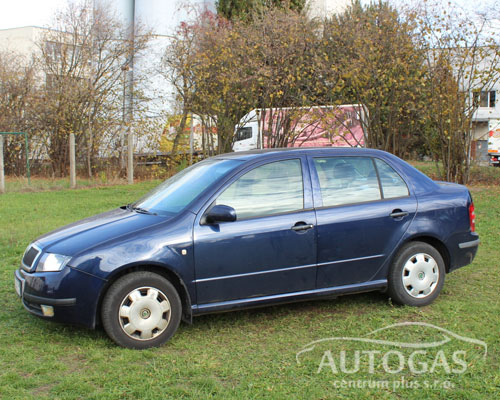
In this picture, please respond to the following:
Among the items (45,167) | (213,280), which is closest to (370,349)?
(213,280)

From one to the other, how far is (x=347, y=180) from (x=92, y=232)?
7.91 feet

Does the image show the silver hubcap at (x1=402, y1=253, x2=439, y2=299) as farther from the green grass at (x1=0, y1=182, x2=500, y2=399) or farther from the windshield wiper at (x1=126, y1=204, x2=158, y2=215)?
the windshield wiper at (x1=126, y1=204, x2=158, y2=215)

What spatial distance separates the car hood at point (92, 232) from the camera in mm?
Result: 4562

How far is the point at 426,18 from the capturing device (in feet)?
50.7

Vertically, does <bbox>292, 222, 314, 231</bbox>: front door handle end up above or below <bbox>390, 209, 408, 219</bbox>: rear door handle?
below

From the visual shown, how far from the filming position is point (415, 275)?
17.9 ft

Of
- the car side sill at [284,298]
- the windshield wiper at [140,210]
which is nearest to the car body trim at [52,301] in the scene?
the car side sill at [284,298]

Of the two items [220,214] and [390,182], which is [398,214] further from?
[220,214]

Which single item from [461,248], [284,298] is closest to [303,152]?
[284,298]

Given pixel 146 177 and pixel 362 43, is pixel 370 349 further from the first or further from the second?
pixel 146 177

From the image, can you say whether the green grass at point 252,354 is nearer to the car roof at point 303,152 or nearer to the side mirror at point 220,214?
the side mirror at point 220,214

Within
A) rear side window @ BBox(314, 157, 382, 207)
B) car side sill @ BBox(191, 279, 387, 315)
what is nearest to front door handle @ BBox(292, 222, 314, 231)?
rear side window @ BBox(314, 157, 382, 207)

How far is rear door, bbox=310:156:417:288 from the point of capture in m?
5.08

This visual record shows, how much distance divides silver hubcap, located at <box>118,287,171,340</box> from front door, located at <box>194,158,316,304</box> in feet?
1.17
